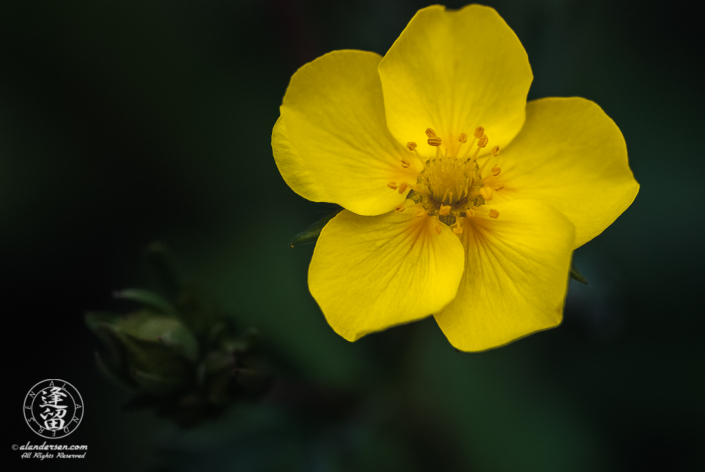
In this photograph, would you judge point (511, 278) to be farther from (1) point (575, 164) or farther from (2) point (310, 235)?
(2) point (310, 235)

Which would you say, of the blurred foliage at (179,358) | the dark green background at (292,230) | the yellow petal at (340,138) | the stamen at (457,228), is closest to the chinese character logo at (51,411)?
the blurred foliage at (179,358)

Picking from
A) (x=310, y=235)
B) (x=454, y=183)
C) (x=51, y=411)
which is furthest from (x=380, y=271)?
(x=51, y=411)

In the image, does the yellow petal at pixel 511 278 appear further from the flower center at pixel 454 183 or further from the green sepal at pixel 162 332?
the green sepal at pixel 162 332

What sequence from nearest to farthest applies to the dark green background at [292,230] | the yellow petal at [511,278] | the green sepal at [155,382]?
1. the yellow petal at [511,278]
2. the green sepal at [155,382]
3. the dark green background at [292,230]

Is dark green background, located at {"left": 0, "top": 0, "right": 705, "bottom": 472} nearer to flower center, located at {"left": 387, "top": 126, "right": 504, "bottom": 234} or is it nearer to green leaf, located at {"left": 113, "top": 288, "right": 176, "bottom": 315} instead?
green leaf, located at {"left": 113, "top": 288, "right": 176, "bottom": 315}

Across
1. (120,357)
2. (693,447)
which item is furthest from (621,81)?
(120,357)

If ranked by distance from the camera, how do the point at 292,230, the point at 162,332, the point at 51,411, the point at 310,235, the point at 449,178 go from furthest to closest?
1. the point at 292,230
2. the point at 51,411
3. the point at 162,332
4. the point at 449,178
5. the point at 310,235

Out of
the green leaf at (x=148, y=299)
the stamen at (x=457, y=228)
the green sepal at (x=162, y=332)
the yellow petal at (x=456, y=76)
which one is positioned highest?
the yellow petal at (x=456, y=76)

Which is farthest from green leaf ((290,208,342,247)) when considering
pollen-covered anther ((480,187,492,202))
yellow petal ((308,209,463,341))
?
pollen-covered anther ((480,187,492,202))
